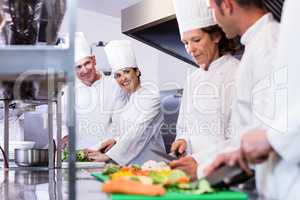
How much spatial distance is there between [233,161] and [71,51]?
10.9 inches

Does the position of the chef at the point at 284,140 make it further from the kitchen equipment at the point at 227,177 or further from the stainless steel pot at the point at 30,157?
the stainless steel pot at the point at 30,157

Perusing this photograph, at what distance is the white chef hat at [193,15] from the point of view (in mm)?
1544

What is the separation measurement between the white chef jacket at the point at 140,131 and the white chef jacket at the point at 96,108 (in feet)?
0.39

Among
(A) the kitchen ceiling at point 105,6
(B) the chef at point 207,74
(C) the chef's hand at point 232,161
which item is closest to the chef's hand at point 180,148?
(B) the chef at point 207,74

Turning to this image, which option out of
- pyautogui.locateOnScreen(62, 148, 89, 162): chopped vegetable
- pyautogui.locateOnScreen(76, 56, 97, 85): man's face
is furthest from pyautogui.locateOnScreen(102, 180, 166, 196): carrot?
pyautogui.locateOnScreen(76, 56, 97, 85): man's face

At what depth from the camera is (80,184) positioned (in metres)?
1.06

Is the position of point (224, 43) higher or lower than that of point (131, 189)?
higher

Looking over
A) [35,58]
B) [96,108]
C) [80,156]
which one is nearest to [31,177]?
[80,156]

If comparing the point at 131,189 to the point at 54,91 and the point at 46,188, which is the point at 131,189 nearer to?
the point at 46,188

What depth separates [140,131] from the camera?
7.55ft

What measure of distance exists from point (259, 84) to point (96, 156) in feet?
4.64

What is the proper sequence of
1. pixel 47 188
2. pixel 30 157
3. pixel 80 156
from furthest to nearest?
pixel 80 156 → pixel 30 157 → pixel 47 188

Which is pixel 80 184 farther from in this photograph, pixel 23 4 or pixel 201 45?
pixel 201 45

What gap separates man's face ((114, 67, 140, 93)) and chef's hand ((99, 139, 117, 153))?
249 mm
